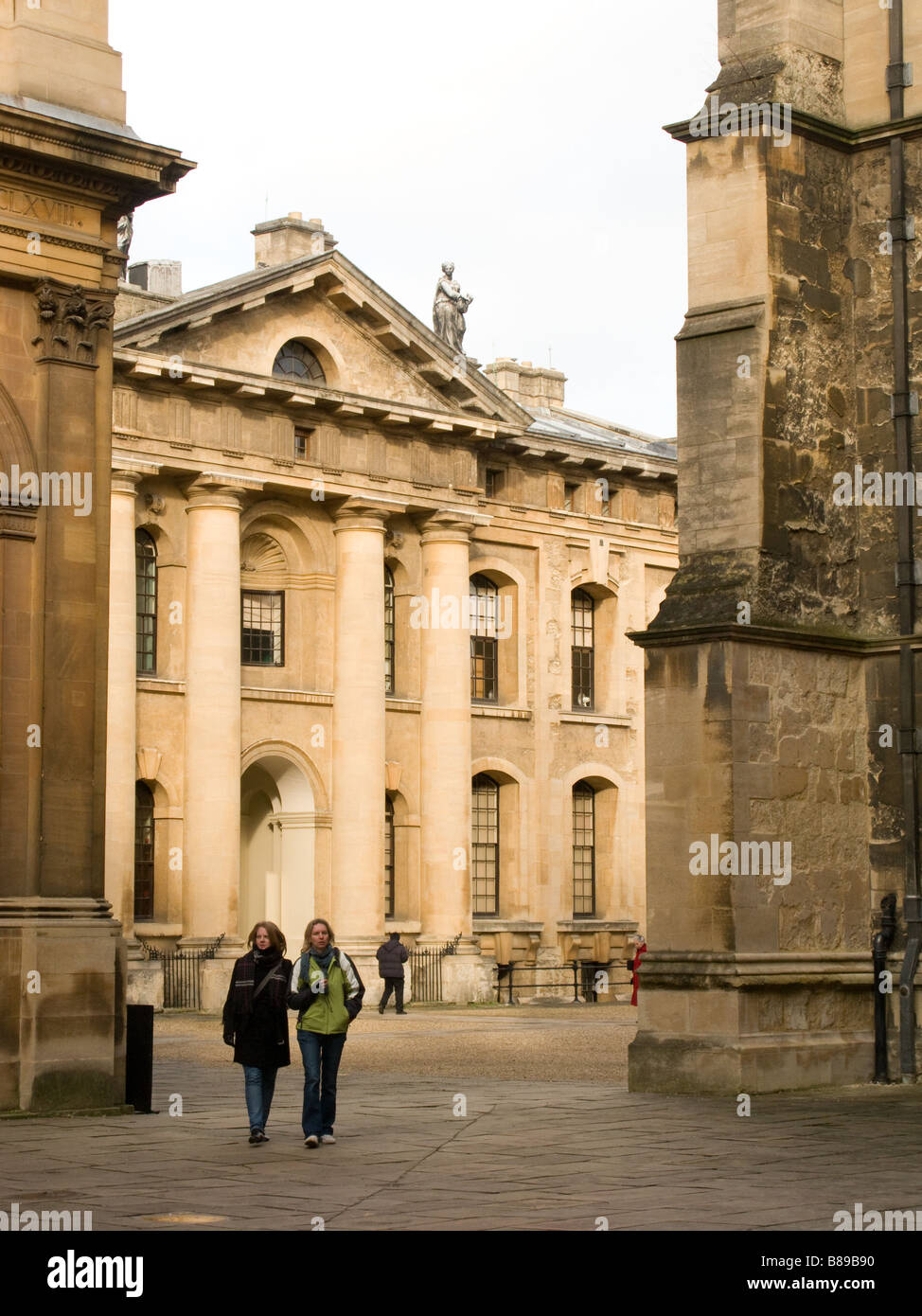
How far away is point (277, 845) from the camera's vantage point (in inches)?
1774

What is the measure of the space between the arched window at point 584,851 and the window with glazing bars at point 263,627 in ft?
29.8

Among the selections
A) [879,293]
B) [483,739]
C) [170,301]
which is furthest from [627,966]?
[879,293]

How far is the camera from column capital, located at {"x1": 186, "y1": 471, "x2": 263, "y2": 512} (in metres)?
41.9

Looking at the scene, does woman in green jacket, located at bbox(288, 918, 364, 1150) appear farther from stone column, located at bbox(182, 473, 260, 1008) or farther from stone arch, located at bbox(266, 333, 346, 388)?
stone arch, located at bbox(266, 333, 346, 388)

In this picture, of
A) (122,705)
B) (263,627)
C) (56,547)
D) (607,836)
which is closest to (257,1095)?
(56,547)

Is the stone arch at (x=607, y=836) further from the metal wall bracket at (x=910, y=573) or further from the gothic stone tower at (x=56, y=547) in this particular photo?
the gothic stone tower at (x=56, y=547)

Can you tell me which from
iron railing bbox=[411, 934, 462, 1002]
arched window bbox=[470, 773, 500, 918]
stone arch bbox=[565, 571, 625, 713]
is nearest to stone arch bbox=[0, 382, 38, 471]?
iron railing bbox=[411, 934, 462, 1002]

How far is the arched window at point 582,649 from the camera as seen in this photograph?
50188mm

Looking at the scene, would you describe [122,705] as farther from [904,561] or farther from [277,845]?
[904,561]

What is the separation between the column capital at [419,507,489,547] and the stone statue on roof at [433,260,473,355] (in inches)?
141

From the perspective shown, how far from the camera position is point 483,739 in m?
47.6

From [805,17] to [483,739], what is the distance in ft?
92.1

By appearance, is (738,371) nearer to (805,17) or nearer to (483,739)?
(805,17)

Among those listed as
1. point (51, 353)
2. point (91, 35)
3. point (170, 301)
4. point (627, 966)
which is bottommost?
point (627, 966)
